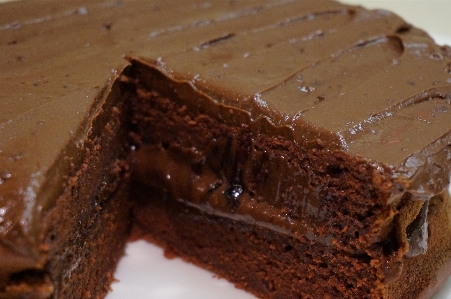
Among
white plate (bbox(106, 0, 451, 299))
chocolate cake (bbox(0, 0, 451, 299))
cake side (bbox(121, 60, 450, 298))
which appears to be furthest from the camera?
white plate (bbox(106, 0, 451, 299))

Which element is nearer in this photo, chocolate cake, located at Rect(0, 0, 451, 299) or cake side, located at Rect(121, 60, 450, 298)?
chocolate cake, located at Rect(0, 0, 451, 299)

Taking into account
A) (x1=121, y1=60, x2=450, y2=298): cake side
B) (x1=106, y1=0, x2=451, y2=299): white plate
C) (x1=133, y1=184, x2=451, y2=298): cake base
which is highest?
(x1=121, y1=60, x2=450, y2=298): cake side

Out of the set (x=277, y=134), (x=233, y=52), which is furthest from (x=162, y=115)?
(x=277, y=134)

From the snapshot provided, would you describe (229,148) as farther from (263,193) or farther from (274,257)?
(274,257)

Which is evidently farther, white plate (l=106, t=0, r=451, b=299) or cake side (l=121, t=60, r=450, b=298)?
white plate (l=106, t=0, r=451, b=299)

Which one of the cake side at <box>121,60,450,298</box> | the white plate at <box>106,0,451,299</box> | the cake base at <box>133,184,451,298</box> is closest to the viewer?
the cake side at <box>121,60,450,298</box>

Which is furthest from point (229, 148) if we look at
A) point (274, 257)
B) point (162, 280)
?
point (162, 280)

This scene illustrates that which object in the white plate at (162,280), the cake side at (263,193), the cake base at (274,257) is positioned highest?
the cake side at (263,193)

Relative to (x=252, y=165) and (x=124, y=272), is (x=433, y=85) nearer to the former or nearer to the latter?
(x=252, y=165)

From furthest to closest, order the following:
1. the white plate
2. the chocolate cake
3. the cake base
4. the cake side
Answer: the white plate → the cake base → the cake side → the chocolate cake

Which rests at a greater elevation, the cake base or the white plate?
the cake base
